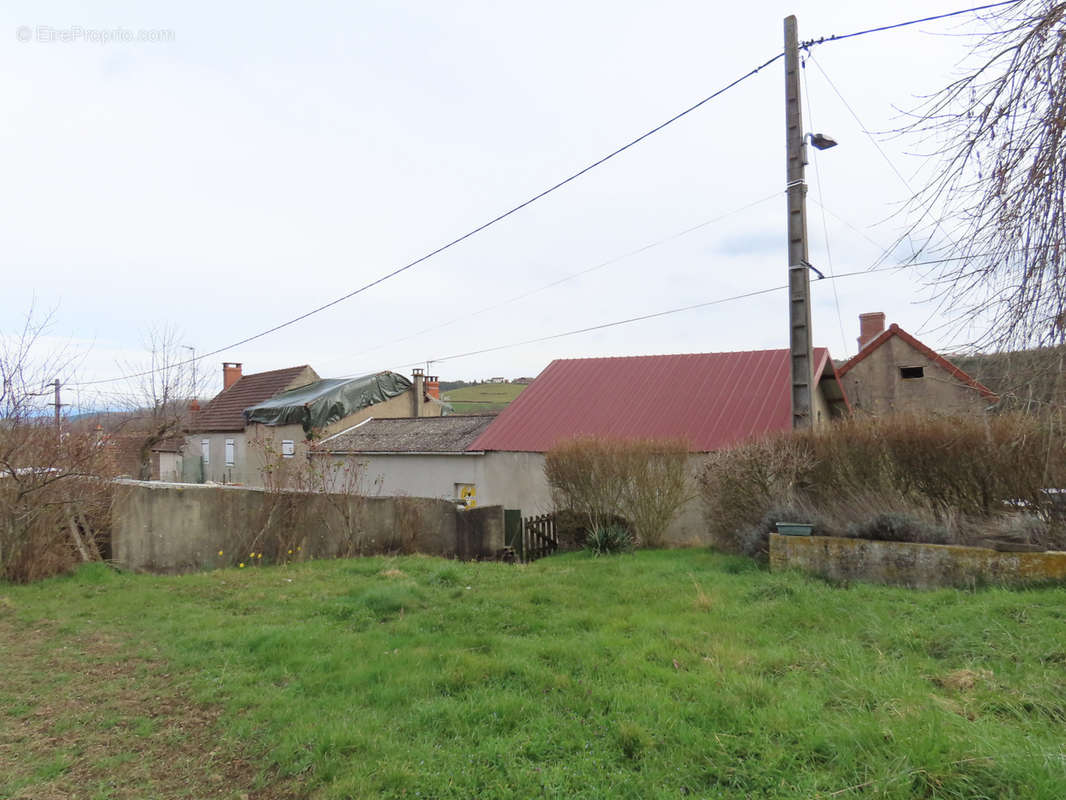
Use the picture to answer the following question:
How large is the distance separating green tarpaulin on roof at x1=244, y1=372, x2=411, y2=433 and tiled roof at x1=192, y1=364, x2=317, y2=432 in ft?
6.00

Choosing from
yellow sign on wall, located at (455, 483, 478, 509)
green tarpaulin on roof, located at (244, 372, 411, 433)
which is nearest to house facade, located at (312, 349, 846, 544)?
yellow sign on wall, located at (455, 483, 478, 509)

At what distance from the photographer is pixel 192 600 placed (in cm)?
791

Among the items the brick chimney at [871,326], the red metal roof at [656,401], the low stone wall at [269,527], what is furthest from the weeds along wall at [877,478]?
the brick chimney at [871,326]

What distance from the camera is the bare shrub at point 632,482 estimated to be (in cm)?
1220

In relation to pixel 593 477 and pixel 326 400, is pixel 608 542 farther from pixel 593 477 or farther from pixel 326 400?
pixel 326 400

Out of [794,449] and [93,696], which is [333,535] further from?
[794,449]

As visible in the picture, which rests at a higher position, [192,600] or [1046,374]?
[1046,374]

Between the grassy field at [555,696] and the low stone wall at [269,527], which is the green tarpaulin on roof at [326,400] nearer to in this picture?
the low stone wall at [269,527]

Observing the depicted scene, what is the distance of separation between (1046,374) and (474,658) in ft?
13.7

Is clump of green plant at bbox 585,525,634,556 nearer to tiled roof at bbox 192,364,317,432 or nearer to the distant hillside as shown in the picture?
the distant hillside

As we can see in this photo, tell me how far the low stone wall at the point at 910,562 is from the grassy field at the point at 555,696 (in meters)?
0.44

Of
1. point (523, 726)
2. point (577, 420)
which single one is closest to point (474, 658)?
point (523, 726)

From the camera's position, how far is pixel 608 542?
1154 cm

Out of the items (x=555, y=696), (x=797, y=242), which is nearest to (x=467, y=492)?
(x=797, y=242)
